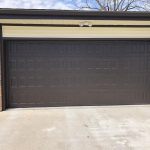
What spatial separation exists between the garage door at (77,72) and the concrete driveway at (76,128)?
1.67 ft

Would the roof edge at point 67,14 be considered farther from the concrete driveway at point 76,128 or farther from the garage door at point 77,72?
the concrete driveway at point 76,128

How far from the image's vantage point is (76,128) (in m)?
7.01

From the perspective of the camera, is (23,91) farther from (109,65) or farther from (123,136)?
(123,136)

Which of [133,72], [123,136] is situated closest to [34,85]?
[133,72]

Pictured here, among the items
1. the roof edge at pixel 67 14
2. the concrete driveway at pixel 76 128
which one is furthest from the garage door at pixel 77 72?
the roof edge at pixel 67 14

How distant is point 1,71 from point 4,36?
43.5 inches

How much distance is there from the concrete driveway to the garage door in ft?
1.67

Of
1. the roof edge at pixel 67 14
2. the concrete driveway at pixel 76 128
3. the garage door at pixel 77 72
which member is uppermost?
the roof edge at pixel 67 14

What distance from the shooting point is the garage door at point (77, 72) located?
31.6ft

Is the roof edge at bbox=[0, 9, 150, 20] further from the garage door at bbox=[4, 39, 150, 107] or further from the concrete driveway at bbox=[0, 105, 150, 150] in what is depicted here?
the concrete driveway at bbox=[0, 105, 150, 150]

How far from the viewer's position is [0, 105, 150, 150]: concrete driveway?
19.4 ft

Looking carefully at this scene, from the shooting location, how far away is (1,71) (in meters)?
9.19

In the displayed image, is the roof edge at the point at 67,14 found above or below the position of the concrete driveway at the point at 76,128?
above

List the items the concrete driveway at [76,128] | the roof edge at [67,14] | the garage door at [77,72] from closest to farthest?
1. the concrete driveway at [76,128]
2. the roof edge at [67,14]
3. the garage door at [77,72]
